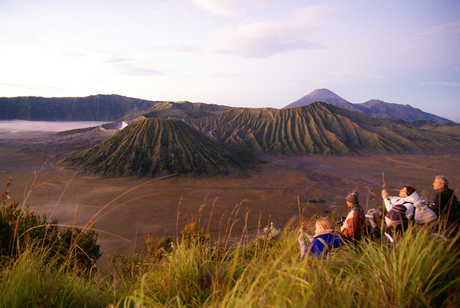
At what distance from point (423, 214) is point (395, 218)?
29cm

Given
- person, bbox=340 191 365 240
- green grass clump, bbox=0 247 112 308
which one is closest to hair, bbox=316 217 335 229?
person, bbox=340 191 365 240

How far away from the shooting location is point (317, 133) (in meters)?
52.1

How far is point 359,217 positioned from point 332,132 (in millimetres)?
54726

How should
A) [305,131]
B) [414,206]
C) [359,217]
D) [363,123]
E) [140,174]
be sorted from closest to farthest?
[414,206], [359,217], [140,174], [305,131], [363,123]

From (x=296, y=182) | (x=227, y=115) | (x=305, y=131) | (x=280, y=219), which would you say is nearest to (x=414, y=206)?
(x=280, y=219)

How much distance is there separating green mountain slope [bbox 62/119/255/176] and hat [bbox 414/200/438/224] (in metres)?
26.9

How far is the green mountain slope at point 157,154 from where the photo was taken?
96.2 feet

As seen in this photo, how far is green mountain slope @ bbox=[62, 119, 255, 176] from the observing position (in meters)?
29.3

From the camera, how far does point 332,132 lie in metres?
53.7

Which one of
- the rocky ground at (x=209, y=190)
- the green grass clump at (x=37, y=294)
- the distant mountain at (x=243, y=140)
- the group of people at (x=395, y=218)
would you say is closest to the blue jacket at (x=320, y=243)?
the group of people at (x=395, y=218)

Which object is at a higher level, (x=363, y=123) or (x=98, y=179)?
(x=363, y=123)

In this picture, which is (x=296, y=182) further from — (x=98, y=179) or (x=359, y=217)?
(x=359, y=217)

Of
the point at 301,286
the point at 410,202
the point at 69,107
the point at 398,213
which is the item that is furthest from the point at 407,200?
the point at 69,107

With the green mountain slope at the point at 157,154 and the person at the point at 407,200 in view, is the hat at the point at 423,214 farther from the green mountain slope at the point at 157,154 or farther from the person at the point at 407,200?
the green mountain slope at the point at 157,154
